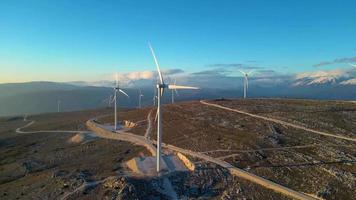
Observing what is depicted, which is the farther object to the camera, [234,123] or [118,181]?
[234,123]

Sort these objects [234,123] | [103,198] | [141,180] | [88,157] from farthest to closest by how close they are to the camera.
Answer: [234,123] < [88,157] < [141,180] < [103,198]

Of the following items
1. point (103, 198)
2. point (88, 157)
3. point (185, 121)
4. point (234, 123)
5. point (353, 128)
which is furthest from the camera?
point (185, 121)

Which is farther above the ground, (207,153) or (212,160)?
(207,153)

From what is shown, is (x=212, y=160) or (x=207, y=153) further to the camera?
(x=207, y=153)

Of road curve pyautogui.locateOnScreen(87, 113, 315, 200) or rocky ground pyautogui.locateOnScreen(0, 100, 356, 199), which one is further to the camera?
rocky ground pyautogui.locateOnScreen(0, 100, 356, 199)

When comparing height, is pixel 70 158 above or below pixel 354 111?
below

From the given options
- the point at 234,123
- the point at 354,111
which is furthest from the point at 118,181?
the point at 354,111

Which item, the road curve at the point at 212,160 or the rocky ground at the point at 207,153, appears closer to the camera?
the road curve at the point at 212,160

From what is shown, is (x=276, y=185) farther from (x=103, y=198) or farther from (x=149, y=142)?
(x=149, y=142)

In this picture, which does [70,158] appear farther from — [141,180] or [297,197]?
[297,197]
